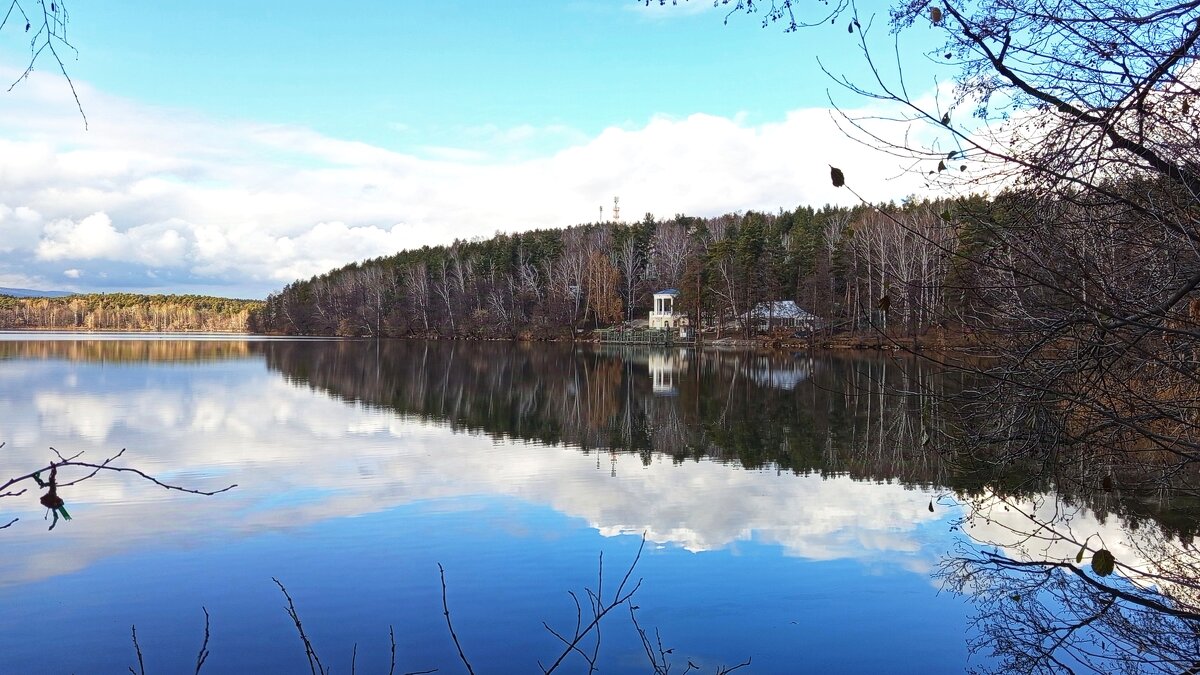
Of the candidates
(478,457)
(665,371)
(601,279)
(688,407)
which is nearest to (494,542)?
(478,457)

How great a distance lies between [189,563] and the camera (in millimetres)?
7344

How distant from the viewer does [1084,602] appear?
6289 millimetres

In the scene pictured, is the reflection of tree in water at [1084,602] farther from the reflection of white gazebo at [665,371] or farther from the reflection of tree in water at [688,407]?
the reflection of white gazebo at [665,371]

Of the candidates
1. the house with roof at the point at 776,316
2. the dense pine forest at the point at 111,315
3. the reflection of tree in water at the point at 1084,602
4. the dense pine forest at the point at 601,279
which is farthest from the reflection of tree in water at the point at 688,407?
the dense pine forest at the point at 111,315

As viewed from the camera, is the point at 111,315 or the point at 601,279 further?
the point at 111,315

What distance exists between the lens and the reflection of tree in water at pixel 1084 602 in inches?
207

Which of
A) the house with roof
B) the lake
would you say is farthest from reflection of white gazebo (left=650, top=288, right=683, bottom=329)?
the lake

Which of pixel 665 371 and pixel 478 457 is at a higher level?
pixel 665 371

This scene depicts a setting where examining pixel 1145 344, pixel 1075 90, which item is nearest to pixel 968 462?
pixel 1145 344

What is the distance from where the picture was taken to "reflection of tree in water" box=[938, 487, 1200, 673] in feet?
17.2

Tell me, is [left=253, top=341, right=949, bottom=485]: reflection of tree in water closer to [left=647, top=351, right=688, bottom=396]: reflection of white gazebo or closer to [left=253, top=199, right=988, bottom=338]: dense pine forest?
[left=647, top=351, right=688, bottom=396]: reflection of white gazebo

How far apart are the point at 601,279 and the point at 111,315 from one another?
94520mm

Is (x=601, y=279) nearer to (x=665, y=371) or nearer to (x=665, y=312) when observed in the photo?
(x=665, y=312)

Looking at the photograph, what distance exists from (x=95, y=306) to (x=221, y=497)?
147680mm
